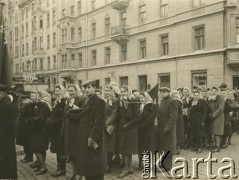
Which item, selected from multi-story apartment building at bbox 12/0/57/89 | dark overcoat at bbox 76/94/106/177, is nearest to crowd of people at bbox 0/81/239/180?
dark overcoat at bbox 76/94/106/177

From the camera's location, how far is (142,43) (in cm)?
2988

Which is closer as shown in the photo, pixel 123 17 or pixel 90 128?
pixel 90 128

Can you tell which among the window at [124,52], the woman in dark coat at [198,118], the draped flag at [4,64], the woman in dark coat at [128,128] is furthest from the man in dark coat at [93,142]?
the window at [124,52]

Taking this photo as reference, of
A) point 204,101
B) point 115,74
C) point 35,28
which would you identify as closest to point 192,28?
point 115,74

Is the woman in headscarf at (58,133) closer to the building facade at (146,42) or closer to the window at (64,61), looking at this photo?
the building facade at (146,42)

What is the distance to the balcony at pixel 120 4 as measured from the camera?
102 feet

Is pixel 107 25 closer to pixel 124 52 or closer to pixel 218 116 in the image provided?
pixel 124 52

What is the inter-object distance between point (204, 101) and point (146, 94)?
3.46 metres

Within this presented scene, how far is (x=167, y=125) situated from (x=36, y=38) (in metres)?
44.5

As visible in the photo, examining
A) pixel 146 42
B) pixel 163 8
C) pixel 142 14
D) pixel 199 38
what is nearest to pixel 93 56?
pixel 142 14

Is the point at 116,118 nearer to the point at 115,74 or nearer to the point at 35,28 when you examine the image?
the point at 115,74

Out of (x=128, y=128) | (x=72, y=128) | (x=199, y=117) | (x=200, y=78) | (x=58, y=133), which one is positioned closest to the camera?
(x=72, y=128)

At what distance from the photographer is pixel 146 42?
2909 centimetres

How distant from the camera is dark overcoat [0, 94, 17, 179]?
6.42 m
